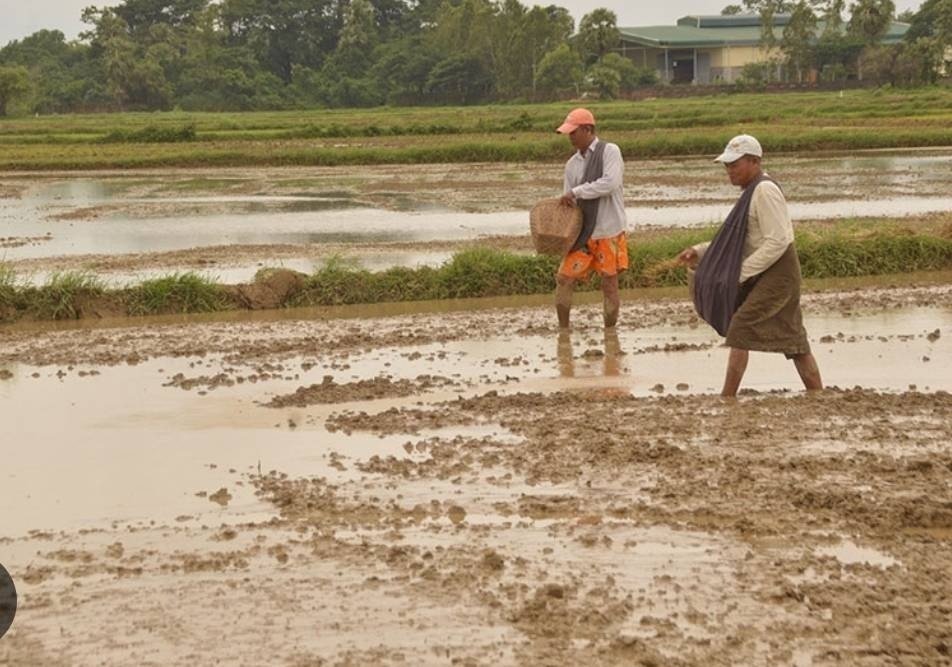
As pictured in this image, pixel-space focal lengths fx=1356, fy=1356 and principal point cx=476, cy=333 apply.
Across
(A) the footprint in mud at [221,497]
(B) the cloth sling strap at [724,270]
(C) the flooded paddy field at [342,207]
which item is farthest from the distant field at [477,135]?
(A) the footprint in mud at [221,497]

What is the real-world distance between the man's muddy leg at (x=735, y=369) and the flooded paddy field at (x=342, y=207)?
6.59m

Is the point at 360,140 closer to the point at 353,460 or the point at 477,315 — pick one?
the point at 477,315

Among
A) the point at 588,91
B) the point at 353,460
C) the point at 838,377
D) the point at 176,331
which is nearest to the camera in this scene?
the point at 353,460

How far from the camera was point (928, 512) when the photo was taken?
4.60 meters

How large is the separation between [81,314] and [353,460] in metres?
5.73

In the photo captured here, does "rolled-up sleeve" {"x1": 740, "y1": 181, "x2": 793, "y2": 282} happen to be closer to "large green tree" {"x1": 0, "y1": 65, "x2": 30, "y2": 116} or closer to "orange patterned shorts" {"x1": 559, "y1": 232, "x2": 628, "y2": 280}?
"orange patterned shorts" {"x1": 559, "y1": 232, "x2": 628, "y2": 280}

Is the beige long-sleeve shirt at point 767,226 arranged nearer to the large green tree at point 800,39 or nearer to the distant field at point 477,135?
the distant field at point 477,135

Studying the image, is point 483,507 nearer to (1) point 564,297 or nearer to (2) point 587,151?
(2) point 587,151

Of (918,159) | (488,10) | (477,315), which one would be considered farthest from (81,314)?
(488,10)

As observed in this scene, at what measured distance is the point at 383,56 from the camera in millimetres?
69312

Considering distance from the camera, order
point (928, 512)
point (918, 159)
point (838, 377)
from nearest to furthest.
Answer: point (928, 512), point (838, 377), point (918, 159)

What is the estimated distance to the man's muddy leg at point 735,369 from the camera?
6449 mm

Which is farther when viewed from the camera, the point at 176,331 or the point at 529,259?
the point at 529,259

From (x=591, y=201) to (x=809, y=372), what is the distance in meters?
2.15
